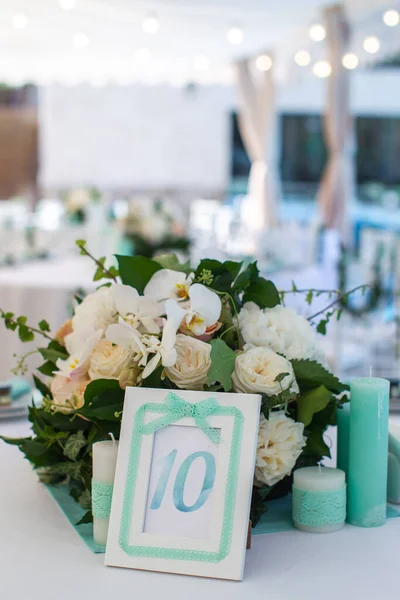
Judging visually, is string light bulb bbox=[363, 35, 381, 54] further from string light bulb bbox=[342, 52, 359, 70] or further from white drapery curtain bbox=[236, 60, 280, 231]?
white drapery curtain bbox=[236, 60, 280, 231]

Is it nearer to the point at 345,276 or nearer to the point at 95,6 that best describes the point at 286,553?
the point at 345,276

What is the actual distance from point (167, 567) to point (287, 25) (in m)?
8.44

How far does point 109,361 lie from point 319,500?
0.35m

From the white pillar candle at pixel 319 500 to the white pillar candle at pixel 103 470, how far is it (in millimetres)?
263

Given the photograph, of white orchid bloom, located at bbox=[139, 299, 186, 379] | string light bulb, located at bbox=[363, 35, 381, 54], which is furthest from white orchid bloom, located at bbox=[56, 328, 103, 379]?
string light bulb, located at bbox=[363, 35, 381, 54]

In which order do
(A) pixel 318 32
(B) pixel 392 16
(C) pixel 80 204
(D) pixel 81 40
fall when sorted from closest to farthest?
(C) pixel 80 204
(B) pixel 392 16
(A) pixel 318 32
(D) pixel 81 40

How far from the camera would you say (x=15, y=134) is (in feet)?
48.1

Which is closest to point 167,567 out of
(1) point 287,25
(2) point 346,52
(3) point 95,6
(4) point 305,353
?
(4) point 305,353

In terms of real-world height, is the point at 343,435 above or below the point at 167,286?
below

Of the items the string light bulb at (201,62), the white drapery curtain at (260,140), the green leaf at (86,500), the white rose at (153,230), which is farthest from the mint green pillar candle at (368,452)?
the string light bulb at (201,62)

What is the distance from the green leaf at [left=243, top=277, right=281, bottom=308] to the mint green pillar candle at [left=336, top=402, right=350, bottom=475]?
0.62 ft

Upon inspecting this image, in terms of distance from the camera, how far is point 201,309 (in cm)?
123

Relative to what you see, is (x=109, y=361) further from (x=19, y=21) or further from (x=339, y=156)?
(x=19, y=21)

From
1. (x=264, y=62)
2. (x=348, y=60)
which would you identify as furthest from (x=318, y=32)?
(x=264, y=62)
